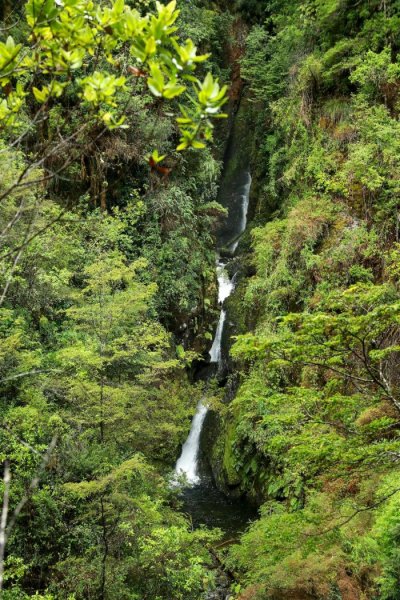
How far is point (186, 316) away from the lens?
15234 millimetres

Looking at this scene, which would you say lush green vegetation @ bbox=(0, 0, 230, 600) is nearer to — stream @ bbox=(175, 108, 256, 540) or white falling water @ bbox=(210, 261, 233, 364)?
stream @ bbox=(175, 108, 256, 540)

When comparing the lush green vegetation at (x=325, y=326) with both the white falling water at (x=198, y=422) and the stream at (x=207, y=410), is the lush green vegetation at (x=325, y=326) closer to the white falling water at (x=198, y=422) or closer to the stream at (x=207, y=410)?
the stream at (x=207, y=410)

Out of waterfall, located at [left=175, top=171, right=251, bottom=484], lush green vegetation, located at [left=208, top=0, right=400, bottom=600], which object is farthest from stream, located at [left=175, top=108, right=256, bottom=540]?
lush green vegetation, located at [left=208, top=0, right=400, bottom=600]

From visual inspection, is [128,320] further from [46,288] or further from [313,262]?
[313,262]

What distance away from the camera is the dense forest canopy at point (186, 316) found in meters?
2.37

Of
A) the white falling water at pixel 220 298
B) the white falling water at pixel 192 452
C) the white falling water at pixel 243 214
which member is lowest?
the white falling water at pixel 192 452

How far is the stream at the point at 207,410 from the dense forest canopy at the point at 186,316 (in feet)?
1.77

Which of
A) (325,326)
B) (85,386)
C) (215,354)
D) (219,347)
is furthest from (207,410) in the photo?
(325,326)

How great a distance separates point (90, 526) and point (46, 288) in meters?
5.01

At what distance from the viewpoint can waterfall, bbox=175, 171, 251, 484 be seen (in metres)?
14.2

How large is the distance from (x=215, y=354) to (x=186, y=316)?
2.44 metres

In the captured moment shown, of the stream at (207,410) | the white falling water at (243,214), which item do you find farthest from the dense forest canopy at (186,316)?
the white falling water at (243,214)

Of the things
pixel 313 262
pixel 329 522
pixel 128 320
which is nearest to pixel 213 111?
pixel 329 522

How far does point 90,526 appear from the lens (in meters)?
7.01
